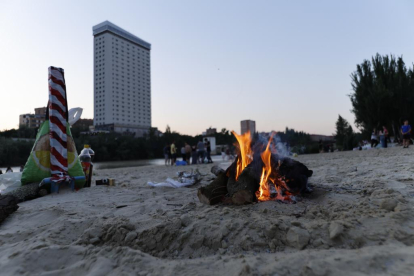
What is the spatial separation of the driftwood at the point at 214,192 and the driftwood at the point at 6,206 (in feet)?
8.62

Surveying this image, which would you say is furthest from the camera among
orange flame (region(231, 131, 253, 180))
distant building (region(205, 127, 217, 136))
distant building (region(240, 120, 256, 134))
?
distant building (region(205, 127, 217, 136))

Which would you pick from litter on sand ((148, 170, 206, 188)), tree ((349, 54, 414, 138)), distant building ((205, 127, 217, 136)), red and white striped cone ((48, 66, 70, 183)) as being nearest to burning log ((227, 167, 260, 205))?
litter on sand ((148, 170, 206, 188))

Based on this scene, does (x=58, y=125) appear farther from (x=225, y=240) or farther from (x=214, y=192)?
(x=225, y=240)

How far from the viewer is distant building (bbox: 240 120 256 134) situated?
14.0 ft

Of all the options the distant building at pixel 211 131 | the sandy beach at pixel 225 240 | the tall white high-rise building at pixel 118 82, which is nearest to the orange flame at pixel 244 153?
the sandy beach at pixel 225 240

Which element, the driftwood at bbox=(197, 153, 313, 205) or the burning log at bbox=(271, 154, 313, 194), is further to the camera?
the burning log at bbox=(271, 154, 313, 194)

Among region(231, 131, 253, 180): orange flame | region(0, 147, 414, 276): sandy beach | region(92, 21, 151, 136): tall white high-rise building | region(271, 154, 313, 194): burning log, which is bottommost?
region(0, 147, 414, 276): sandy beach

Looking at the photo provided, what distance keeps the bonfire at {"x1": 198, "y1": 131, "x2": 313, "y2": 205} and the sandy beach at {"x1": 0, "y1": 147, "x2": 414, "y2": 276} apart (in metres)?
0.23

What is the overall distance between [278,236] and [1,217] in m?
3.46

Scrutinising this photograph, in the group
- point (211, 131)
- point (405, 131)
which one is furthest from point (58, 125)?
point (211, 131)

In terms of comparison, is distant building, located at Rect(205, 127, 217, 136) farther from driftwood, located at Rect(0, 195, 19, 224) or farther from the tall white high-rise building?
driftwood, located at Rect(0, 195, 19, 224)

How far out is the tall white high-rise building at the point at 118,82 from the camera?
449ft

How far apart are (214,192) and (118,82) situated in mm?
154140

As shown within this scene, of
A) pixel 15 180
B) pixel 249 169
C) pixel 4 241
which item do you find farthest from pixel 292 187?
pixel 15 180
